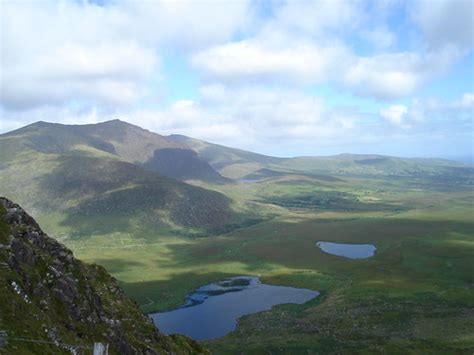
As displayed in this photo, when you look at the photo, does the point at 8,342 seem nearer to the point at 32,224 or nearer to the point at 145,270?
the point at 32,224

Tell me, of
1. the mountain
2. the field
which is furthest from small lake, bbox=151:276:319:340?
the mountain

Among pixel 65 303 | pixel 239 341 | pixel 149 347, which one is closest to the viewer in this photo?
pixel 65 303

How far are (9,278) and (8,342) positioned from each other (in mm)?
7380

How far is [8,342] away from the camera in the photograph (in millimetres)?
29750

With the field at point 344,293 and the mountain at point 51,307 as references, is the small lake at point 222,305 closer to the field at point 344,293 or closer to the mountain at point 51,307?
the field at point 344,293

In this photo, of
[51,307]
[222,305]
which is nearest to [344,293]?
[222,305]

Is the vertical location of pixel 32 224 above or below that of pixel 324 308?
above

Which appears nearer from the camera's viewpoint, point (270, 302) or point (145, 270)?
point (270, 302)

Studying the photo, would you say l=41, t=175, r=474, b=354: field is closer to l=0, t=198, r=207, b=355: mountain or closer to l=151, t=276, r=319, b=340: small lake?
l=151, t=276, r=319, b=340: small lake

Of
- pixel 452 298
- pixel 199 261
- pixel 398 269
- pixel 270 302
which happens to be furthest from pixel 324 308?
pixel 199 261

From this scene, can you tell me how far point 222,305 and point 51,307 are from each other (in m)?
94.2

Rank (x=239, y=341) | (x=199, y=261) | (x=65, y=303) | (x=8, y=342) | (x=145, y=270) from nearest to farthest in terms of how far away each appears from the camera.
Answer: (x=8, y=342) < (x=65, y=303) < (x=239, y=341) < (x=145, y=270) < (x=199, y=261)

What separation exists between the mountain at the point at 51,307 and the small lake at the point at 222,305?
192 ft

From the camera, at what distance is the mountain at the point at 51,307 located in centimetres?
3309
